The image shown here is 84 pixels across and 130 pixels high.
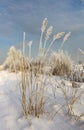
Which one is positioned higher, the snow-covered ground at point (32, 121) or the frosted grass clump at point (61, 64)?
the frosted grass clump at point (61, 64)

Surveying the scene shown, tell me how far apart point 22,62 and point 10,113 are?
1.77 ft

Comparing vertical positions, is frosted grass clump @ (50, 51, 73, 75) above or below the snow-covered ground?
above

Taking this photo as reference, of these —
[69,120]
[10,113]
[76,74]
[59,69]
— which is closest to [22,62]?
[10,113]

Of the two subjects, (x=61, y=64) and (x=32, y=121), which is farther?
(x=61, y=64)

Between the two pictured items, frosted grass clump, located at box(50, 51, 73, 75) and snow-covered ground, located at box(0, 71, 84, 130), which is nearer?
snow-covered ground, located at box(0, 71, 84, 130)

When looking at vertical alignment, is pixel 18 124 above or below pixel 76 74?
below

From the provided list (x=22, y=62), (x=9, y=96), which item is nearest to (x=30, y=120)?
(x=22, y=62)

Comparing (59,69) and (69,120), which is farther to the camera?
(59,69)

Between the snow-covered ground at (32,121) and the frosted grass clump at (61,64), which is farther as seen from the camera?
the frosted grass clump at (61,64)

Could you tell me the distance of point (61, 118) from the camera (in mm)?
2865

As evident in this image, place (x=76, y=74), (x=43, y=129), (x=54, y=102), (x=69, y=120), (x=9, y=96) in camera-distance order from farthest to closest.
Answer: (x=76, y=74) < (x=9, y=96) < (x=54, y=102) < (x=69, y=120) < (x=43, y=129)

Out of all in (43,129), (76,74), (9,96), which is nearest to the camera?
(43,129)

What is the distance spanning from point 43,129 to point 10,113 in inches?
18.9

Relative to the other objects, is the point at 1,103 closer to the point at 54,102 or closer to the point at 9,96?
the point at 9,96
